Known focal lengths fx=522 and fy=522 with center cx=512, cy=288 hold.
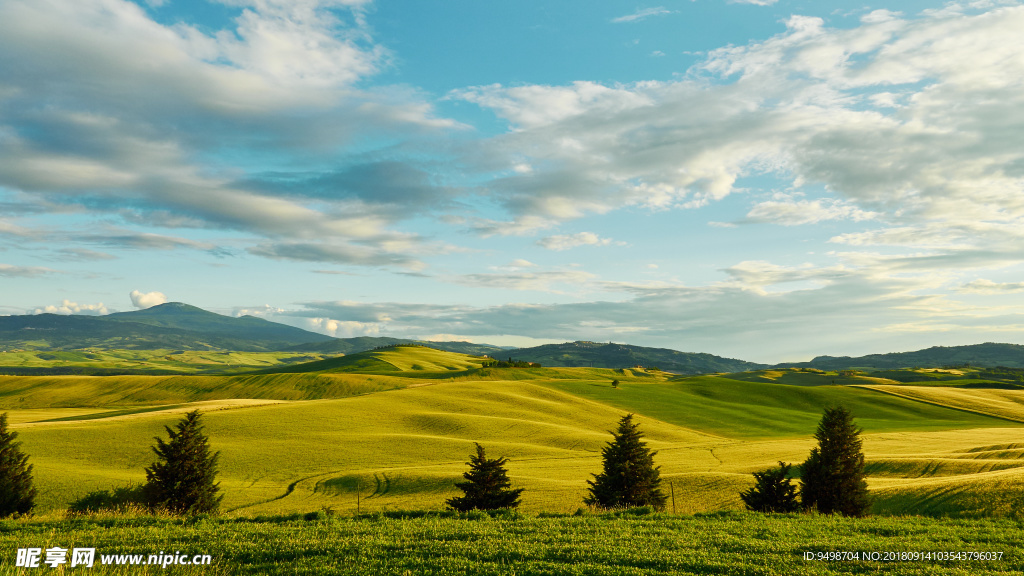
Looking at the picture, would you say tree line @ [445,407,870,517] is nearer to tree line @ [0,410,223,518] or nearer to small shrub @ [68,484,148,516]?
tree line @ [0,410,223,518]

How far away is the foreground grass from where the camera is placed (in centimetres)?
1217

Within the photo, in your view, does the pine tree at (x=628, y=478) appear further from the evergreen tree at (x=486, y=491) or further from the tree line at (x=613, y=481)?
the evergreen tree at (x=486, y=491)

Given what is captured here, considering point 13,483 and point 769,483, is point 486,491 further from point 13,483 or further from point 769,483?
point 13,483

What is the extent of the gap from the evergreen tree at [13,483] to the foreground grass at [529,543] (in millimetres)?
14817

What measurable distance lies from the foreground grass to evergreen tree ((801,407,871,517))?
808cm

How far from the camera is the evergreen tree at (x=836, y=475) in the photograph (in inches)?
1056

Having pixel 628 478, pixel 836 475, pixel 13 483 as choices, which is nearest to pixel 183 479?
pixel 13 483

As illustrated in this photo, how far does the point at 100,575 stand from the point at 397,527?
799cm

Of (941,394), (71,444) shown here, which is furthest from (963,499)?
(941,394)

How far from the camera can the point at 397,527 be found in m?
16.8

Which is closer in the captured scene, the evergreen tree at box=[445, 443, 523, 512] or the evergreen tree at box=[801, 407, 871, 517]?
the evergreen tree at box=[801, 407, 871, 517]

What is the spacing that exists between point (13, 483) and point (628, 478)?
111 feet

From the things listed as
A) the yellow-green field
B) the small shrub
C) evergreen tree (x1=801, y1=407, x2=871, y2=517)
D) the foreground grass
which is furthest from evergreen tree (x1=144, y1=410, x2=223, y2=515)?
evergreen tree (x1=801, y1=407, x2=871, y2=517)

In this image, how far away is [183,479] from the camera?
28859 millimetres
